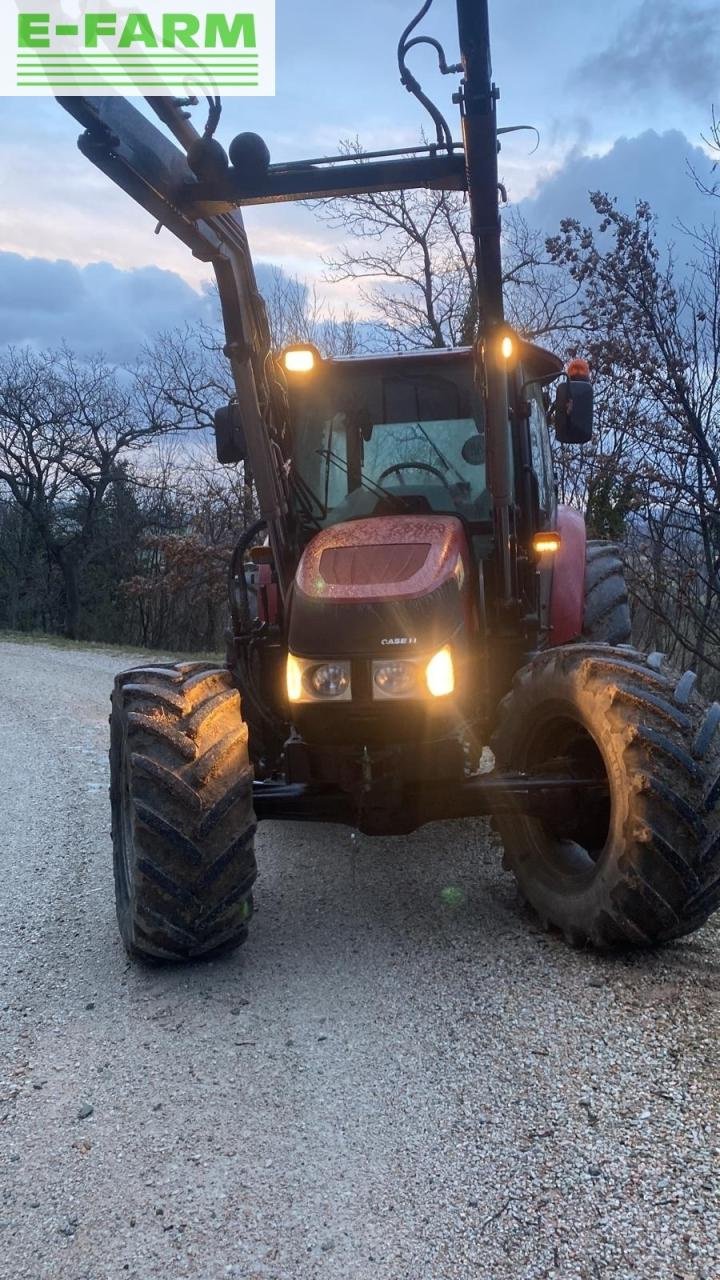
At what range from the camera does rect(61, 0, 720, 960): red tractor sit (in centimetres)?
304

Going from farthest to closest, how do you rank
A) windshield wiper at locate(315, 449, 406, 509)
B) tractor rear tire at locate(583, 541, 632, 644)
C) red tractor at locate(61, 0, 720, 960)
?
tractor rear tire at locate(583, 541, 632, 644)
windshield wiper at locate(315, 449, 406, 509)
red tractor at locate(61, 0, 720, 960)

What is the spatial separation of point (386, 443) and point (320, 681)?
4.44ft

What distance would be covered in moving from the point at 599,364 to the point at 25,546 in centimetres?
2798

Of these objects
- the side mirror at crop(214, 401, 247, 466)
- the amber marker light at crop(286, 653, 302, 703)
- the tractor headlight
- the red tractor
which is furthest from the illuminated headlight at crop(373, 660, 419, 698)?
the side mirror at crop(214, 401, 247, 466)

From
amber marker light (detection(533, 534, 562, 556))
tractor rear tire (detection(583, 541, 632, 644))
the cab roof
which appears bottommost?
tractor rear tire (detection(583, 541, 632, 644))

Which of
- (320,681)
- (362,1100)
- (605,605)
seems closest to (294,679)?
(320,681)

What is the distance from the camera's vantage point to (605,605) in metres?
4.80

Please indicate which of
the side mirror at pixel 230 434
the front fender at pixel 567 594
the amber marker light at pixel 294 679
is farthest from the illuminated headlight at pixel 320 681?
the front fender at pixel 567 594

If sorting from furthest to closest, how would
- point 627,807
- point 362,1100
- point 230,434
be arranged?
point 230,434, point 627,807, point 362,1100

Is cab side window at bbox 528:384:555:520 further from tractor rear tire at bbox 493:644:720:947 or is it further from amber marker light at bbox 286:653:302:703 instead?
amber marker light at bbox 286:653:302:703

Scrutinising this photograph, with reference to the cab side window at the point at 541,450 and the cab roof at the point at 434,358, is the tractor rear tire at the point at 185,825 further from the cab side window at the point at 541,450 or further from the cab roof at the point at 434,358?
the cab side window at the point at 541,450

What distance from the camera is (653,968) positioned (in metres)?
3.12

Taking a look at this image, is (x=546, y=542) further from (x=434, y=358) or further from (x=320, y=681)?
(x=320, y=681)

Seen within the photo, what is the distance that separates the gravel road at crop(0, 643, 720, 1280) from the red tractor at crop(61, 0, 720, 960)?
26cm
